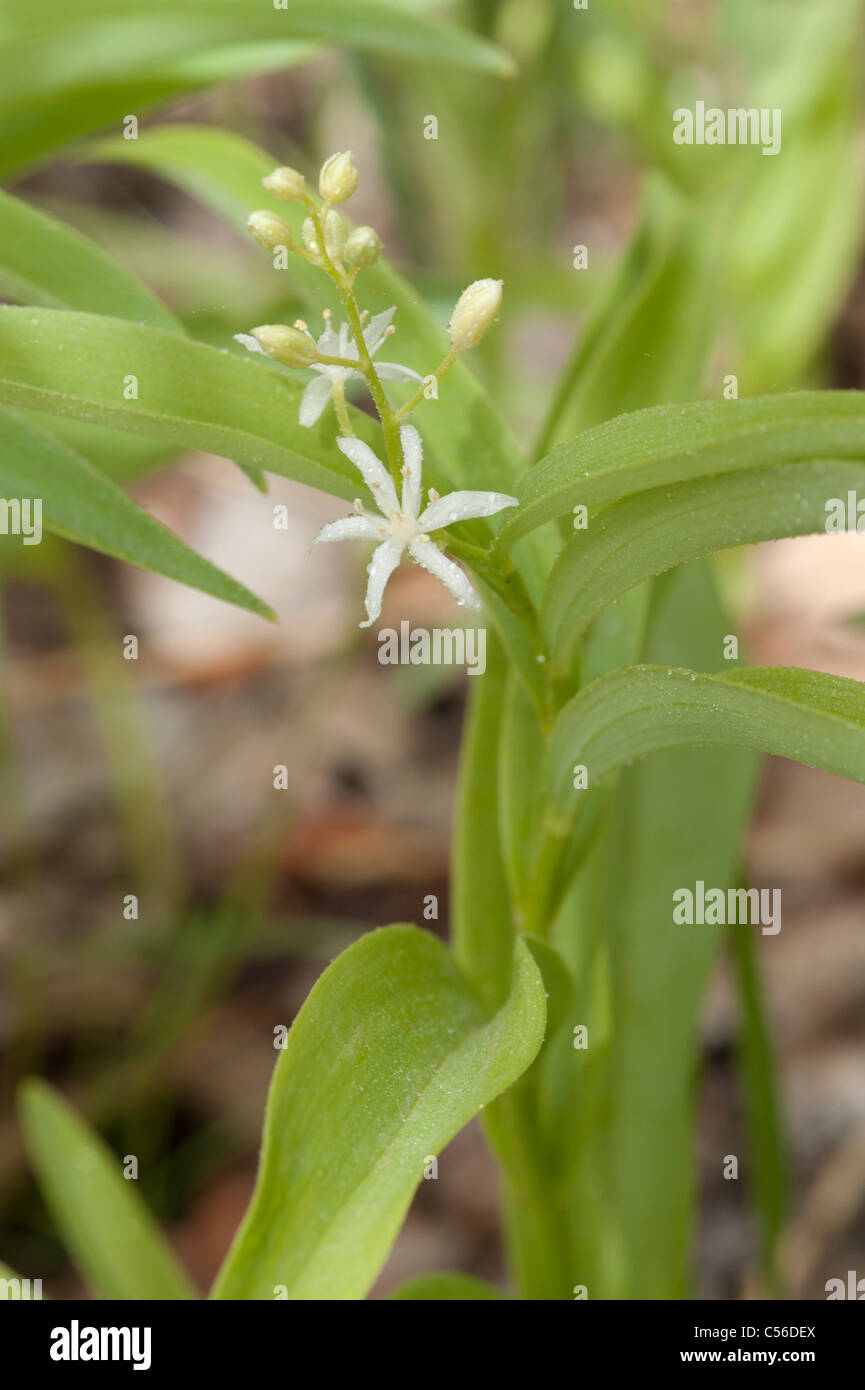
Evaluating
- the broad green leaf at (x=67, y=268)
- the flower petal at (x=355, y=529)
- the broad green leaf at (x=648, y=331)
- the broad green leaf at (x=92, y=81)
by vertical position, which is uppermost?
the broad green leaf at (x=92, y=81)

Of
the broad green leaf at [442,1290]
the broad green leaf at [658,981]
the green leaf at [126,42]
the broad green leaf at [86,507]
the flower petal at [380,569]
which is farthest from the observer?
the broad green leaf at [658,981]

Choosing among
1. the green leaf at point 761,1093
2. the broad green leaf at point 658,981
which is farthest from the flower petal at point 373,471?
the green leaf at point 761,1093

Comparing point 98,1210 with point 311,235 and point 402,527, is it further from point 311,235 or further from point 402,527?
point 311,235

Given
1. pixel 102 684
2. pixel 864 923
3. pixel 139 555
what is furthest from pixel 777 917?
pixel 139 555

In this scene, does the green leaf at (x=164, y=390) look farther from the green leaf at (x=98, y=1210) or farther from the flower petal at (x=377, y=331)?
the green leaf at (x=98, y=1210)

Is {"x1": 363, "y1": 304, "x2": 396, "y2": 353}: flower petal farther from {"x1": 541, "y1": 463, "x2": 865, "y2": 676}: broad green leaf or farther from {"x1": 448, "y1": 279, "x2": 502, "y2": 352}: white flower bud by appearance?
{"x1": 541, "y1": 463, "x2": 865, "y2": 676}: broad green leaf

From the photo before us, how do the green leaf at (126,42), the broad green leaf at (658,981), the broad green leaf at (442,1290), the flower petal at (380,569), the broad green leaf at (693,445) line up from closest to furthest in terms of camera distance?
the broad green leaf at (693,445) → the flower petal at (380,569) → the broad green leaf at (442,1290) → the green leaf at (126,42) → the broad green leaf at (658,981)

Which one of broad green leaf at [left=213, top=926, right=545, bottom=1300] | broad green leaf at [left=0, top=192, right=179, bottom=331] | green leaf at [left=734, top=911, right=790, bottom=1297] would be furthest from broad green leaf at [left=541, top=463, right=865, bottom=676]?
green leaf at [left=734, top=911, right=790, bottom=1297]
